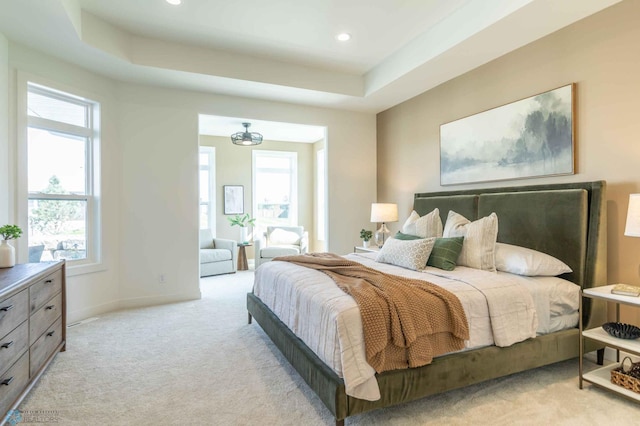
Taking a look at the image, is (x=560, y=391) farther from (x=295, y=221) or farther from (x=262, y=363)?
(x=295, y=221)

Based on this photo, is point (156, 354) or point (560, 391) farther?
point (156, 354)

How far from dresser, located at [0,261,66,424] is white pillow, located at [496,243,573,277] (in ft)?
11.0

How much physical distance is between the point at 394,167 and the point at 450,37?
85.8 inches

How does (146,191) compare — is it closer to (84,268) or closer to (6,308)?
(84,268)

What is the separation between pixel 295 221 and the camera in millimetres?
7688

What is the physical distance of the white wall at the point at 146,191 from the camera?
3.97 meters

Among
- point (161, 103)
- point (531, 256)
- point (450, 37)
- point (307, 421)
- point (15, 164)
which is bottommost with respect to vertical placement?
point (307, 421)

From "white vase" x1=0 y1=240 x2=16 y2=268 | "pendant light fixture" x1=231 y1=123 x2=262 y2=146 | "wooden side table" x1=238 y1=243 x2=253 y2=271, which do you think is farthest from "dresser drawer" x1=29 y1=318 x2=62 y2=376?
"wooden side table" x1=238 y1=243 x2=253 y2=271

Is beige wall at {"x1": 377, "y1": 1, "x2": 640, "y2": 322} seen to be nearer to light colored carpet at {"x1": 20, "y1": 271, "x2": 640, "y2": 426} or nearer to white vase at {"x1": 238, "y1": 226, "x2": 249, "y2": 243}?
light colored carpet at {"x1": 20, "y1": 271, "x2": 640, "y2": 426}

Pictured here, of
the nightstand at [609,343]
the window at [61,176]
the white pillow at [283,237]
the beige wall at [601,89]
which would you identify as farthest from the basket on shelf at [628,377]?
the white pillow at [283,237]

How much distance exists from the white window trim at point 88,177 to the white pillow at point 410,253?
331 centimetres

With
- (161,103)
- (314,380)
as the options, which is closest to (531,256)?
(314,380)

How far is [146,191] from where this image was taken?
426cm

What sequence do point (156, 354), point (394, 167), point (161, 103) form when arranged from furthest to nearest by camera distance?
point (394, 167) < point (161, 103) < point (156, 354)
